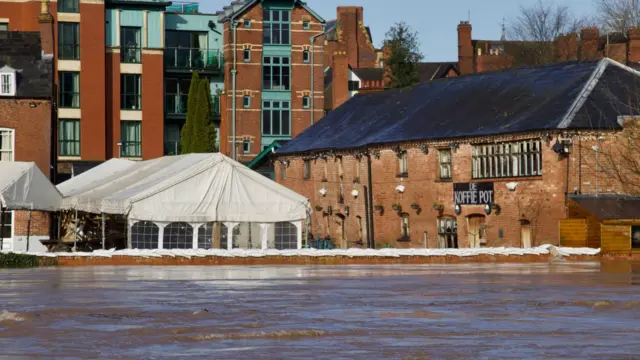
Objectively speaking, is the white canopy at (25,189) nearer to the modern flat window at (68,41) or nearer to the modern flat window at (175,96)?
the modern flat window at (68,41)

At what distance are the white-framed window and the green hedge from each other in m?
19.2

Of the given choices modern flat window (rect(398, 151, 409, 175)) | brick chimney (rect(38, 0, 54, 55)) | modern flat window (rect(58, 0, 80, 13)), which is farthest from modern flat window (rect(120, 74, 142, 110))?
modern flat window (rect(398, 151, 409, 175))

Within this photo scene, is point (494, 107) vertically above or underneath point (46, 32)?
underneath

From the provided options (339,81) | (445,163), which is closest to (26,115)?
(445,163)

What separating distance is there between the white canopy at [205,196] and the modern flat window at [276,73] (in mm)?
36169

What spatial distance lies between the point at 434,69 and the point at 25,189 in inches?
3065

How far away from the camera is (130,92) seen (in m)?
82.9

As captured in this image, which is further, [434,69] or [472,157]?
[434,69]

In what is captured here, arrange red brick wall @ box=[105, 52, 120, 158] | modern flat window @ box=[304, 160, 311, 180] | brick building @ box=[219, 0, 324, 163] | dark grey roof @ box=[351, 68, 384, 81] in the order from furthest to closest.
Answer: dark grey roof @ box=[351, 68, 384, 81]
brick building @ box=[219, 0, 324, 163]
red brick wall @ box=[105, 52, 120, 158]
modern flat window @ box=[304, 160, 311, 180]

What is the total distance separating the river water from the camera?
1692 cm

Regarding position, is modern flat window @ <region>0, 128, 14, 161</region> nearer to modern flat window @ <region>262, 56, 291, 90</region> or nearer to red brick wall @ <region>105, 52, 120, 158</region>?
red brick wall @ <region>105, 52, 120, 158</region>

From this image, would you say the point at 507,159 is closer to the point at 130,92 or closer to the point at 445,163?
the point at 445,163

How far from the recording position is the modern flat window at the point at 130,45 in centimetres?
8275

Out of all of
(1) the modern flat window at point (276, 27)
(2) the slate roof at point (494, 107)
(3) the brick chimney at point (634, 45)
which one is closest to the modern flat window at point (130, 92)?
(1) the modern flat window at point (276, 27)
